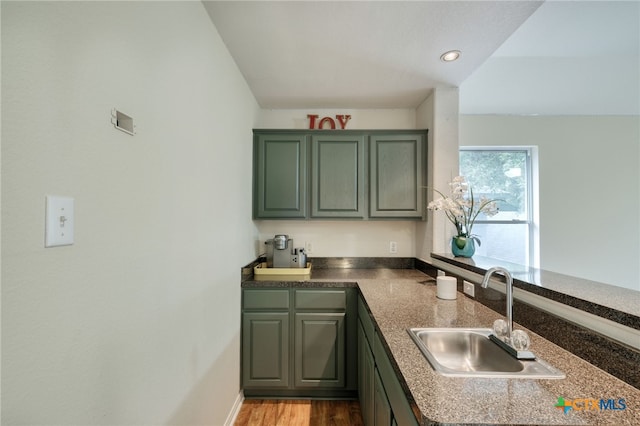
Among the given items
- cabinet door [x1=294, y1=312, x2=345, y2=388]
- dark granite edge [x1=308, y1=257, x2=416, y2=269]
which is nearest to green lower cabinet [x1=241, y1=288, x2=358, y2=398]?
cabinet door [x1=294, y1=312, x2=345, y2=388]

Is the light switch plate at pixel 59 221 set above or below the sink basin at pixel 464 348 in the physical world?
above

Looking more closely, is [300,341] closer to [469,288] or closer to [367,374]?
[367,374]

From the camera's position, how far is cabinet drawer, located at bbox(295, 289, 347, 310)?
7.13 feet

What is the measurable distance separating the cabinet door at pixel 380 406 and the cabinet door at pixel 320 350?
29.5 inches

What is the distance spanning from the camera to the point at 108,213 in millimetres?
785

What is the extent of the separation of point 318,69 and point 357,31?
1.62 feet

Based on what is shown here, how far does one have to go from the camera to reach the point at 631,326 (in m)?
0.83

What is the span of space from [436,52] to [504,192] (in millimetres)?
2090

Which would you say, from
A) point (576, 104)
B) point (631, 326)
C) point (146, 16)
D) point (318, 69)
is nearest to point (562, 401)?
point (631, 326)

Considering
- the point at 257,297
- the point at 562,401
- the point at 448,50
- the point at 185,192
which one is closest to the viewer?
the point at 562,401

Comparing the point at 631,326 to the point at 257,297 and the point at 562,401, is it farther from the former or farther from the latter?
the point at 257,297

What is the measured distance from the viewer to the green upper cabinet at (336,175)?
2521 mm

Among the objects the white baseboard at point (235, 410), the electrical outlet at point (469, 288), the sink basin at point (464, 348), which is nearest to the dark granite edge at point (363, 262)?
the electrical outlet at point (469, 288)

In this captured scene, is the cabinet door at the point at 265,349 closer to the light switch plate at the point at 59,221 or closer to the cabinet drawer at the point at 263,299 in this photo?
the cabinet drawer at the point at 263,299
